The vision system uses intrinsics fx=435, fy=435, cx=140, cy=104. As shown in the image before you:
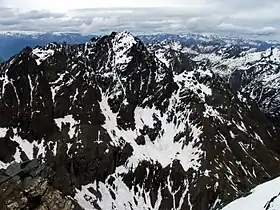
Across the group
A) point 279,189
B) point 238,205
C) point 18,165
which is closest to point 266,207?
point 238,205

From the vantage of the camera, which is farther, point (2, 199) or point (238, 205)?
point (2, 199)

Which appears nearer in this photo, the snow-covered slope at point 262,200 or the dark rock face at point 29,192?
the snow-covered slope at point 262,200

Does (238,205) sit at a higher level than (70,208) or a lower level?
higher

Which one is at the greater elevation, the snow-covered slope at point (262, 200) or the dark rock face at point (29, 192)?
the snow-covered slope at point (262, 200)

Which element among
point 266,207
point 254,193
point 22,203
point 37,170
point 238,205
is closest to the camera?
point 266,207

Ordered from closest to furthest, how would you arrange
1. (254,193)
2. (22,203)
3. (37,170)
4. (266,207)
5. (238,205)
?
1. (266,207)
2. (238,205)
3. (254,193)
4. (22,203)
5. (37,170)

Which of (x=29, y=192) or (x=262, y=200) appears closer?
(x=262, y=200)

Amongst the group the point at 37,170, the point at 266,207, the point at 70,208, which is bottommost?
the point at 70,208

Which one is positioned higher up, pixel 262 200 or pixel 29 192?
pixel 262 200

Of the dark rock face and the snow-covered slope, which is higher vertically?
the snow-covered slope

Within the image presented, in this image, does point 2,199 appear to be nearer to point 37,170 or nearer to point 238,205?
point 37,170

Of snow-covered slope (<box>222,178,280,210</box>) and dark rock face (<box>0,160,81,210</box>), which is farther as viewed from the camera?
dark rock face (<box>0,160,81,210</box>)
